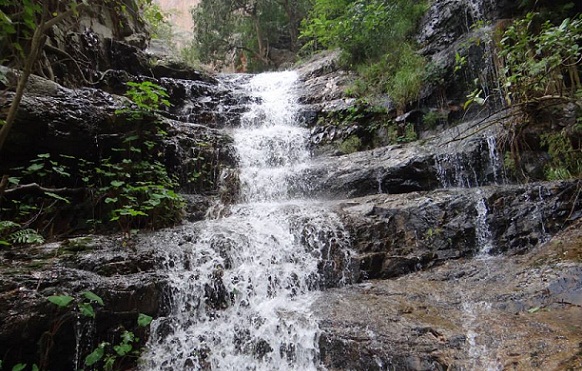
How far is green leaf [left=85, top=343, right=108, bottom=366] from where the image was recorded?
3.45 meters

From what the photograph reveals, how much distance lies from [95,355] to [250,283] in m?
1.95

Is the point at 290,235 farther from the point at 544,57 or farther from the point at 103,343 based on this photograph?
the point at 544,57

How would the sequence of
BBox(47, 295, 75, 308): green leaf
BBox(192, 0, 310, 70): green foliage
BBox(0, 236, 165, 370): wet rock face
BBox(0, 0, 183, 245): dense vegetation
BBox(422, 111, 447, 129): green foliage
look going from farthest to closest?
BBox(192, 0, 310, 70): green foliage, BBox(422, 111, 447, 129): green foliage, BBox(0, 0, 183, 245): dense vegetation, BBox(0, 236, 165, 370): wet rock face, BBox(47, 295, 75, 308): green leaf

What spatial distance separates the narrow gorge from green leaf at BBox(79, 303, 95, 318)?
0.03 m

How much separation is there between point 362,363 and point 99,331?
2805 mm

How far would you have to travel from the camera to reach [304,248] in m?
5.38

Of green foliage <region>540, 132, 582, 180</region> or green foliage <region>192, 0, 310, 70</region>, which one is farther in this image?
green foliage <region>192, 0, 310, 70</region>

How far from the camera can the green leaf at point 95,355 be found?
3445mm

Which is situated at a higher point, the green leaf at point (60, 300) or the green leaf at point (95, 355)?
the green leaf at point (60, 300)

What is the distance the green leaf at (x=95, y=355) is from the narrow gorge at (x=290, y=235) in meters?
0.02

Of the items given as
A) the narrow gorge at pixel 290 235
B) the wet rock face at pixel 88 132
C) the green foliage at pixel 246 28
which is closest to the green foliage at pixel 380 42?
the narrow gorge at pixel 290 235

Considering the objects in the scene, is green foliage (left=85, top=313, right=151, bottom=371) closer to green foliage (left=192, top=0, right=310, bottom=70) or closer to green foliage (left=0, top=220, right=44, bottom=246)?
green foliage (left=0, top=220, right=44, bottom=246)

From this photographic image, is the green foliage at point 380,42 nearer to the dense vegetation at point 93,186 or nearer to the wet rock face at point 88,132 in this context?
the wet rock face at point 88,132

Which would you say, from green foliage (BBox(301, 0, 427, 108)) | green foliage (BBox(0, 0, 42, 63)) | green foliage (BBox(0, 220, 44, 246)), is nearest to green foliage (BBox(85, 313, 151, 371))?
green foliage (BBox(0, 220, 44, 246))
